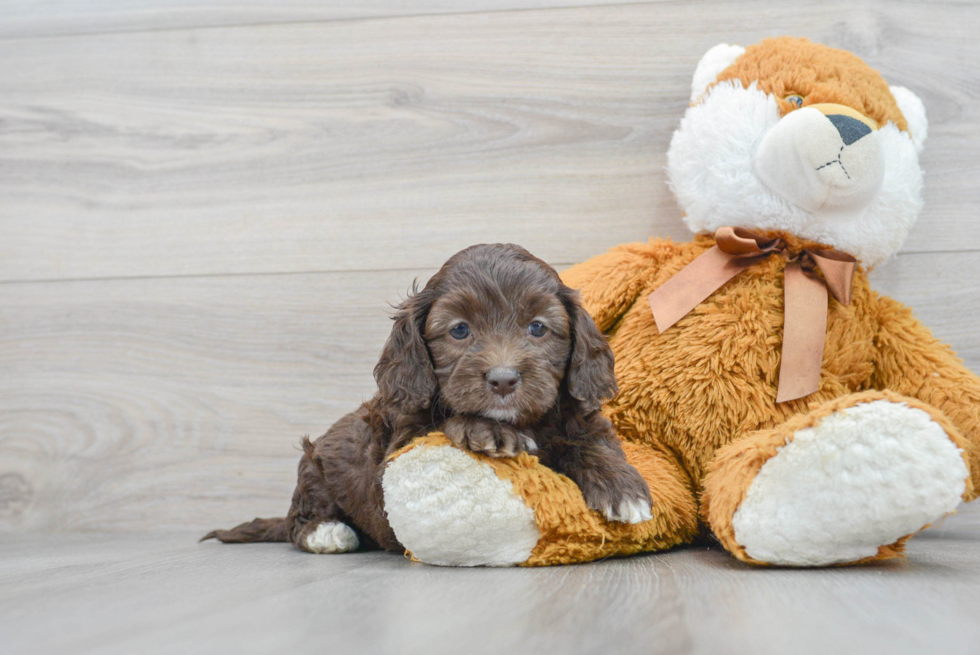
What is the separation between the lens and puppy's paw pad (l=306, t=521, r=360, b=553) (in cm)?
176

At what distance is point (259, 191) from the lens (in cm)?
237

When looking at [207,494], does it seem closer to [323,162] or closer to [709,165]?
[323,162]

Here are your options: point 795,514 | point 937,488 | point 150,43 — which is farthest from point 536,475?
point 150,43

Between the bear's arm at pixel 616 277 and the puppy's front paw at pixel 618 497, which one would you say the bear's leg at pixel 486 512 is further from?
the bear's arm at pixel 616 277

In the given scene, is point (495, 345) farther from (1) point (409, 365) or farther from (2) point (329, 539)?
(2) point (329, 539)

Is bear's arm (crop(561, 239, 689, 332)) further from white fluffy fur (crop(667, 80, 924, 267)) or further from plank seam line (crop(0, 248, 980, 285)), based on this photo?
plank seam line (crop(0, 248, 980, 285))

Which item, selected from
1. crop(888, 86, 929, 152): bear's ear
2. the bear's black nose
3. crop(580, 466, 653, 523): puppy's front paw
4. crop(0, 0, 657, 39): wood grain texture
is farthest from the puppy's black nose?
crop(0, 0, 657, 39): wood grain texture

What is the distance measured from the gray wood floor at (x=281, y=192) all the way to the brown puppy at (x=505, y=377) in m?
0.77

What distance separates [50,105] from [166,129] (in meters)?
0.38

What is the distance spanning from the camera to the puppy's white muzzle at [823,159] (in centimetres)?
167

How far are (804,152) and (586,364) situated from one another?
659 mm

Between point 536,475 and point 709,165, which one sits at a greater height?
point 709,165

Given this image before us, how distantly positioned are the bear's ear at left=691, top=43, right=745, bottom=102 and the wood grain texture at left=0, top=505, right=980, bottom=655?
1.08 m

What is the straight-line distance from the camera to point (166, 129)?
2420mm
